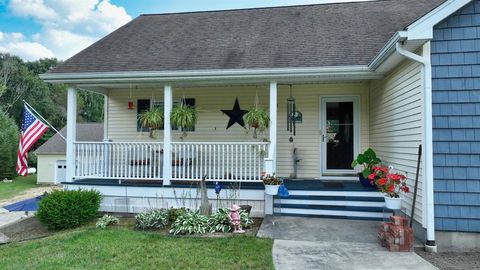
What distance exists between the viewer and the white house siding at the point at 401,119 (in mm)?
5108

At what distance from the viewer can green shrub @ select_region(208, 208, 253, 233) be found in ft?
18.3

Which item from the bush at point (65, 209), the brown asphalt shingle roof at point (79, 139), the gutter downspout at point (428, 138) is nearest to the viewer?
the gutter downspout at point (428, 138)

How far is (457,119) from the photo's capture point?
4.75m

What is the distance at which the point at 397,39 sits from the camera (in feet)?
15.6

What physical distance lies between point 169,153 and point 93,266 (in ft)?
11.0

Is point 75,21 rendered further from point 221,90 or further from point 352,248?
point 352,248

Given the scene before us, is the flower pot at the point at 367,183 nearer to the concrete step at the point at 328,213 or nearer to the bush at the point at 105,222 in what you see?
the concrete step at the point at 328,213

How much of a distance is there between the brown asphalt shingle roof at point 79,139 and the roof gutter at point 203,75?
36.0 feet

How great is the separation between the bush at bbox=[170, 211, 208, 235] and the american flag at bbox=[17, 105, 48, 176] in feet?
14.9

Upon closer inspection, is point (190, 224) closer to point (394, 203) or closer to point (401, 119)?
point (394, 203)

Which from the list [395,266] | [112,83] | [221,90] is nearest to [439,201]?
[395,266]

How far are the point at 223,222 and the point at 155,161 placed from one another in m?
2.44

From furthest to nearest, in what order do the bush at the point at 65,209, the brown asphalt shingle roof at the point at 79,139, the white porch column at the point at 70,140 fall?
the brown asphalt shingle roof at the point at 79,139 → the white porch column at the point at 70,140 → the bush at the point at 65,209

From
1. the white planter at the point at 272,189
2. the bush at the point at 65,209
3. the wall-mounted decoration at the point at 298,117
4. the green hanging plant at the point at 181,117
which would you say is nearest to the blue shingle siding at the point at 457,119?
the white planter at the point at 272,189
